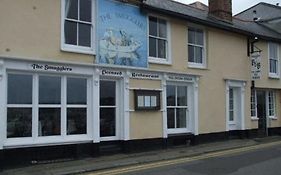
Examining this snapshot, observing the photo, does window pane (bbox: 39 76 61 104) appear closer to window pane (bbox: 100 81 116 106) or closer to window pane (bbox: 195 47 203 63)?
window pane (bbox: 100 81 116 106)

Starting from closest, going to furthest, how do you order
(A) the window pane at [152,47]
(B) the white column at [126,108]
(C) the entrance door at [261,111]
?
(B) the white column at [126,108] < (A) the window pane at [152,47] < (C) the entrance door at [261,111]

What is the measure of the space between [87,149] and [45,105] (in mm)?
2028

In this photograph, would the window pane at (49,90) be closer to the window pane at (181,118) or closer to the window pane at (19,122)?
the window pane at (19,122)

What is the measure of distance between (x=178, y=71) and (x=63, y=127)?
5.61 metres

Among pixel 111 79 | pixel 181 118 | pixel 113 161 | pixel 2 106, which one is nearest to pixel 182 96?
pixel 181 118

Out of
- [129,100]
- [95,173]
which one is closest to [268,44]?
[129,100]

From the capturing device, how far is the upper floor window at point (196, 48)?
18.0 meters

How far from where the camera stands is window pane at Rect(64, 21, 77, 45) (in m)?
13.5

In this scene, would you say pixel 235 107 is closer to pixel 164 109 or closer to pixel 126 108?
pixel 164 109

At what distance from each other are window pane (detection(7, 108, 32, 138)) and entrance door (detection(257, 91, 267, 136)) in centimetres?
1388

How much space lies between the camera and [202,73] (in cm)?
1825

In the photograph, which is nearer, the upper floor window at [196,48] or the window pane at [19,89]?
the window pane at [19,89]

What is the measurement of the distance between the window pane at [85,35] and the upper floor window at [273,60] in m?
12.6

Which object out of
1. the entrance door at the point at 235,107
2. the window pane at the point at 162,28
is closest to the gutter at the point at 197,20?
the window pane at the point at 162,28
